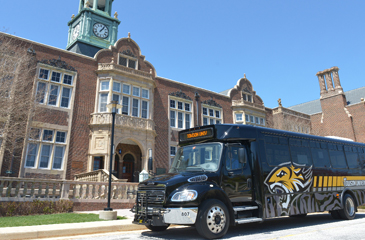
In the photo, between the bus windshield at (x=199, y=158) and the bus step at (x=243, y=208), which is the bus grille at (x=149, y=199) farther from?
the bus step at (x=243, y=208)

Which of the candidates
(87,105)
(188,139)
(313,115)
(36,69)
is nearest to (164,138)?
(87,105)

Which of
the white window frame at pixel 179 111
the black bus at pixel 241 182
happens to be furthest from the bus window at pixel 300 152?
the white window frame at pixel 179 111

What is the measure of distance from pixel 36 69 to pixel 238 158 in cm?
1621

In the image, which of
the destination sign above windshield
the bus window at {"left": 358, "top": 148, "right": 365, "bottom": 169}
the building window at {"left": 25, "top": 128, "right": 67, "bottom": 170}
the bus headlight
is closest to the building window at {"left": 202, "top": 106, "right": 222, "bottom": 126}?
the building window at {"left": 25, "top": 128, "right": 67, "bottom": 170}

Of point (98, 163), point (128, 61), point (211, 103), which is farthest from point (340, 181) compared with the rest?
point (211, 103)

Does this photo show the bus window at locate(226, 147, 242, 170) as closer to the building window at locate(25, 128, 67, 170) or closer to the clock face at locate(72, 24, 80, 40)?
the building window at locate(25, 128, 67, 170)

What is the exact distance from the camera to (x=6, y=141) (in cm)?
1497

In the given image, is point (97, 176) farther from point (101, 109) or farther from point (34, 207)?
point (101, 109)

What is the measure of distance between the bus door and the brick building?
4.94m

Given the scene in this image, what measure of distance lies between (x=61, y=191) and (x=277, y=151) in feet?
32.2

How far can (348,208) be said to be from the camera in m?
10.1

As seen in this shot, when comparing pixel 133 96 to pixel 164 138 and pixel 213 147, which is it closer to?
pixel 164 138

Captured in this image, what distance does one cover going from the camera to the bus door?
6.94 meters

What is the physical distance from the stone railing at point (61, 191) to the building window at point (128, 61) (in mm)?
11338
